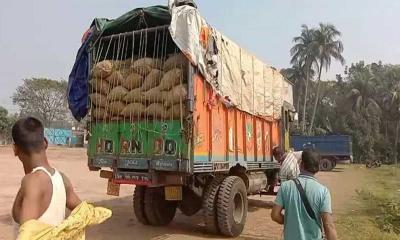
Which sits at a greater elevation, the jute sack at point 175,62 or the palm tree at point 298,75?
the palm tree at point 298,75

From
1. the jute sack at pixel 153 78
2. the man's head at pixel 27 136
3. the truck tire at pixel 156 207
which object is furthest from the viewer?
the truck tire at pixel 156 207

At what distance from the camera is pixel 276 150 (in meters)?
9.75

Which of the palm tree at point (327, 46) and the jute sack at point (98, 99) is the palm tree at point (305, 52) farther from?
the jute sack at point (98, 99)

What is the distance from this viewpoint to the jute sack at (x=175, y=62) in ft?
24.1

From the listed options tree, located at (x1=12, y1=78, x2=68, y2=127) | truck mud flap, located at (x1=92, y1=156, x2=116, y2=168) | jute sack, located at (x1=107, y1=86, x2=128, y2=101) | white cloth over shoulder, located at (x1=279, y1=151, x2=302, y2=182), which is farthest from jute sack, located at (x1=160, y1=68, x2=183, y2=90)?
tree, located at (x1=12, y1=78, x2=68, y2=127)

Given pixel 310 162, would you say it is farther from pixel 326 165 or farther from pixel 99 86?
pixel 326 165

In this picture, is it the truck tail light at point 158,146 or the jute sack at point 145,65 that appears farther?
the jute sack at point 145,65

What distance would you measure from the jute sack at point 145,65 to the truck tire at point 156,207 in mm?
2507

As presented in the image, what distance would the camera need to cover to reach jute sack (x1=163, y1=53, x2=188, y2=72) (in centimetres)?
733

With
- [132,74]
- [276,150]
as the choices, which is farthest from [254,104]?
[132,74]

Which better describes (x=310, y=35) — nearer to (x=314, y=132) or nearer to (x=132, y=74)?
(x=314, y=132)

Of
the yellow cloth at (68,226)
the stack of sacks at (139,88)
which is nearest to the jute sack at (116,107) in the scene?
the stack of sacks at (139,88)

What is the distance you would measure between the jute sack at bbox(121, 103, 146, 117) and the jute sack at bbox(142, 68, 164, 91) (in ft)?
0.97

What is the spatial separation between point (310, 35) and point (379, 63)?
12.3 meters
